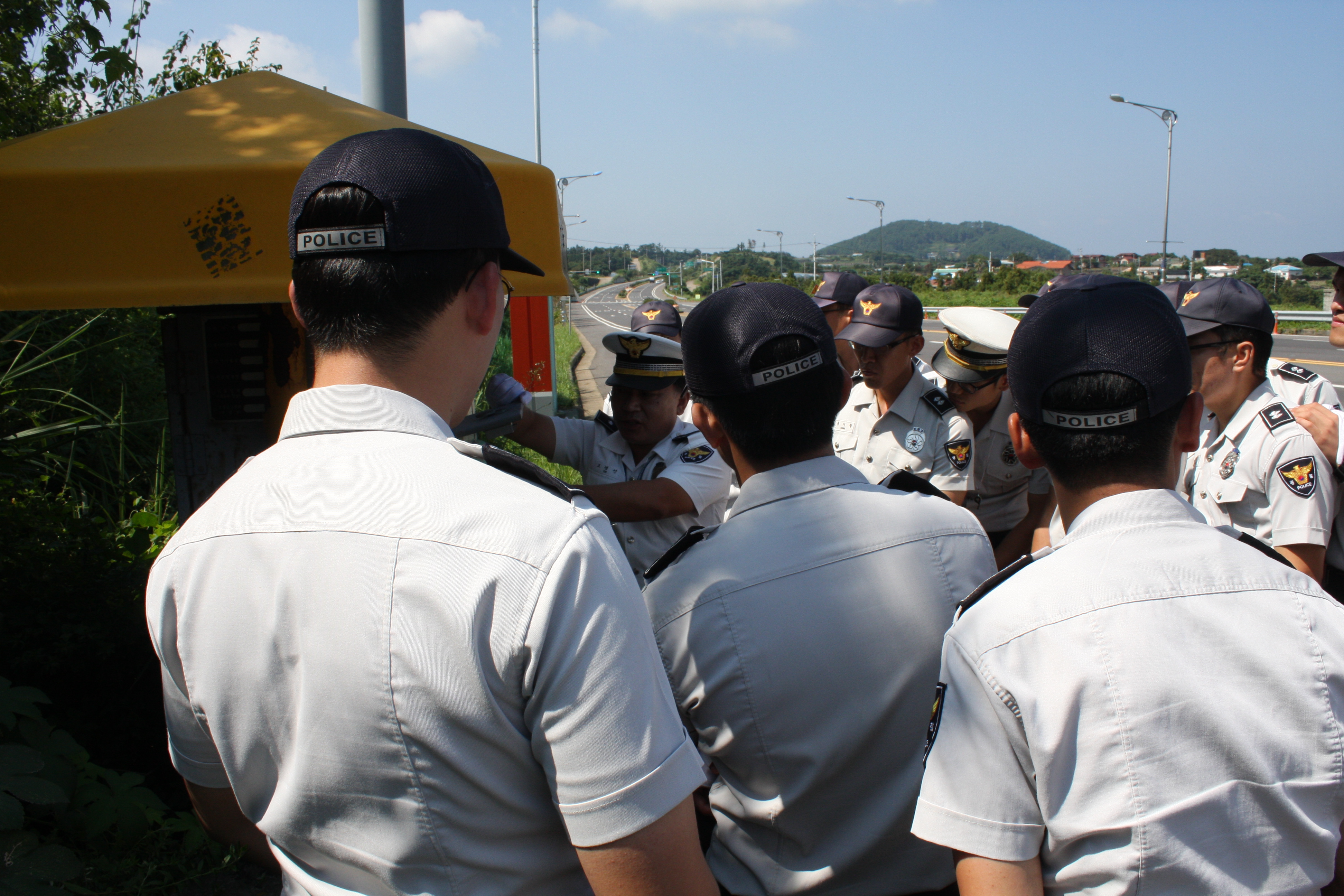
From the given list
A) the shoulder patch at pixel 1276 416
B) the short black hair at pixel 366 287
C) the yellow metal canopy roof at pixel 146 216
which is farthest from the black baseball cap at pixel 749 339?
the shoulder patch at pixel 1276 416

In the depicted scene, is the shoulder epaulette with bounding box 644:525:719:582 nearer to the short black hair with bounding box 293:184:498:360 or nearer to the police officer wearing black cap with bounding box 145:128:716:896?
the police officer wearing black cap with bounding box 145:128:716:896

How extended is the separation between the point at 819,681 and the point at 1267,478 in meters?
2.04

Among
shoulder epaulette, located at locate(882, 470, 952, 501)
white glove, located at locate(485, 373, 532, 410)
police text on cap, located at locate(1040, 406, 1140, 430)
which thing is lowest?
shoulder epaulette, located at locate(882, 470, 952, 501)

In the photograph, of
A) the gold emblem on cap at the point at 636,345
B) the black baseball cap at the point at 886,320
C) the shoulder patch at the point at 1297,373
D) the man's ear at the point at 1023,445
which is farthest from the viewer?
the black baseball cap at the point at 886,320

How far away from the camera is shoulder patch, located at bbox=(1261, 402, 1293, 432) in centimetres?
270

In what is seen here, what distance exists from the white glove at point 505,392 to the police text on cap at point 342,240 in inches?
71.0

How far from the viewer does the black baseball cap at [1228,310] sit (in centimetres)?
285

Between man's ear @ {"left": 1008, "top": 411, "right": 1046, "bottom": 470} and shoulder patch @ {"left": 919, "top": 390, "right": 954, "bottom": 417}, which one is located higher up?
man's ear @ {"left": 1008, "top": 411, "right": 1046, "bottom": 470}

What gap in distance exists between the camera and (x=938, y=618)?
153cm

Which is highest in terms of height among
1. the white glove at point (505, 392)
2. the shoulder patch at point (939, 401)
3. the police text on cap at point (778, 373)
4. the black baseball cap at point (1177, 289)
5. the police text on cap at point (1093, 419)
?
the black baseball cap at point (1177, 289)

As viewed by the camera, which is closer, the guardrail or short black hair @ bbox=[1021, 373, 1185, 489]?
short black hair @ bbox=[1021, 373, 1185, 489]

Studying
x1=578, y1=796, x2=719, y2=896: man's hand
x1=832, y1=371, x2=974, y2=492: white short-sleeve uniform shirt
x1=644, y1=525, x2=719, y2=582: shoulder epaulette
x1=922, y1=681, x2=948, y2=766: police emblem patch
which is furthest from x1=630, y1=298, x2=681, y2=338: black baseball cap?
x1=578, y1=796, x2=719, y2=896: man's hand

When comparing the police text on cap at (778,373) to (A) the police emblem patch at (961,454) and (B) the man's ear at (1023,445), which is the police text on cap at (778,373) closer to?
(B) the man's ear at (1023,445)

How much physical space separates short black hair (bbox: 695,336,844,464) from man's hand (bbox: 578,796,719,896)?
2.76 feet
